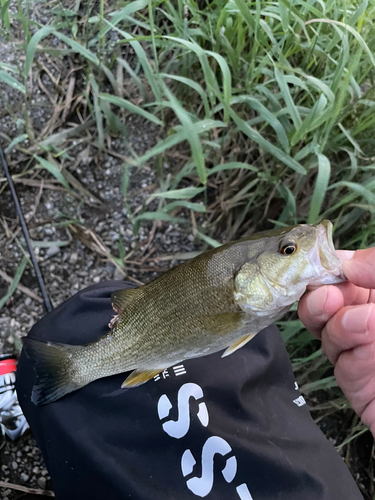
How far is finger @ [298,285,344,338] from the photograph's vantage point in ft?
4.62

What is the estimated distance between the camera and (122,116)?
2.78m

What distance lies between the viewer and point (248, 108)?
7.93ft

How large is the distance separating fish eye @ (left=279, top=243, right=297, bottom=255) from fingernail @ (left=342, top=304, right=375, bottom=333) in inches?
13.0

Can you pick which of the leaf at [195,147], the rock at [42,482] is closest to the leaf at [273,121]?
the leaf at [195,147]

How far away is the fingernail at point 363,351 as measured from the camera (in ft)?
4.94

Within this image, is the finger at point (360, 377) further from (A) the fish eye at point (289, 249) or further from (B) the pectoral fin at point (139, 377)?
(B) the pectoral fin at point (139, 377)

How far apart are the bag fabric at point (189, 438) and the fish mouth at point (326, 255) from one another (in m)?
0.70

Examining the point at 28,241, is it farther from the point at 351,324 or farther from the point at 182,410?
the point at 351,324

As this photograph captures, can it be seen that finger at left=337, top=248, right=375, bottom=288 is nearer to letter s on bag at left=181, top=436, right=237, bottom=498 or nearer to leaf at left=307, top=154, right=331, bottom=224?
leaf at left=307, top=154, right=331, bottom=224

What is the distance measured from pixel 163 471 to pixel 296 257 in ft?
3.50

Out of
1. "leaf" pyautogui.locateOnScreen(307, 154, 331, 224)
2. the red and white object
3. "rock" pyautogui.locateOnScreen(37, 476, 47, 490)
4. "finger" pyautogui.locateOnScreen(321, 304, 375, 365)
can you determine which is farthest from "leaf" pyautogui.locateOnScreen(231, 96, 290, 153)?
"rock" pyautogui.locateOnScreen(37, 476, 47, 490)

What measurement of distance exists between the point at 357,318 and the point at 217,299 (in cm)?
54

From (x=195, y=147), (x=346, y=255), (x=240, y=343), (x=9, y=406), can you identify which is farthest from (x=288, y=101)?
(x=9, y=406)

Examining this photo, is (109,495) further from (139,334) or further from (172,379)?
(139,334)
